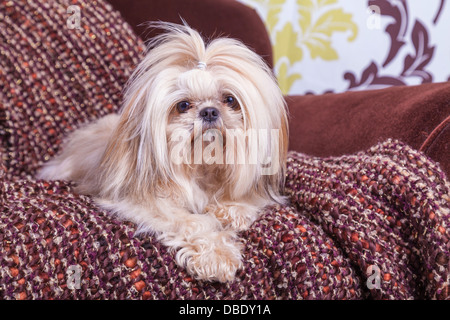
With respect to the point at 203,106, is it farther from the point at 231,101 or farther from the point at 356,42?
the point at 356,42

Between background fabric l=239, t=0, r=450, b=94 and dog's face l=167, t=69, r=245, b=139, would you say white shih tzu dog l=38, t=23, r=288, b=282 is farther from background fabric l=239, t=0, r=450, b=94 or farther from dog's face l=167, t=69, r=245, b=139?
background fabric l=239, t=0, r=450, b=94

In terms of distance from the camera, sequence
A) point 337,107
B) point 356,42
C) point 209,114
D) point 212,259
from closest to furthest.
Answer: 1. point 212,259
2. point 209,114
3. point 337,107
4. point 356,42

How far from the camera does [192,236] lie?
1125 mm

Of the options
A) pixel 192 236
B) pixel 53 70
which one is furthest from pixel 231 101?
pixel 53 70

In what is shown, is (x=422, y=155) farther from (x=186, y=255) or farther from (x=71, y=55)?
(x=71, y=55)

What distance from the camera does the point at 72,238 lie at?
103 centimetres

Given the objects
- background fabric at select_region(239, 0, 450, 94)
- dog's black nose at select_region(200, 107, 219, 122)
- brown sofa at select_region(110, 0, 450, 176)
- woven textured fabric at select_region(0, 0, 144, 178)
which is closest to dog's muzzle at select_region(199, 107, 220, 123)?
dog's black nose at select_region(200, 107, 219, 122)

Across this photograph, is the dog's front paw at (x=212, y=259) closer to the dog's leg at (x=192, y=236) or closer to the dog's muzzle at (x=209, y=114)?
the dog's leg at (x=192, y=236)

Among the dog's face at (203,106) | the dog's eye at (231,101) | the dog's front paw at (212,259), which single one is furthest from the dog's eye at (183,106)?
the dog's front paw at (212,259)

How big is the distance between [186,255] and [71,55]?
1121 mm

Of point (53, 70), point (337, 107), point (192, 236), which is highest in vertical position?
point (53, 70)

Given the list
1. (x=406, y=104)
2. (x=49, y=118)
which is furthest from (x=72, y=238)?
(x=406, y=104)

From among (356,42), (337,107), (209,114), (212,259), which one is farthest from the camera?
(356,42)

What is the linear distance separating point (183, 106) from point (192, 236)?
15.0 inches
